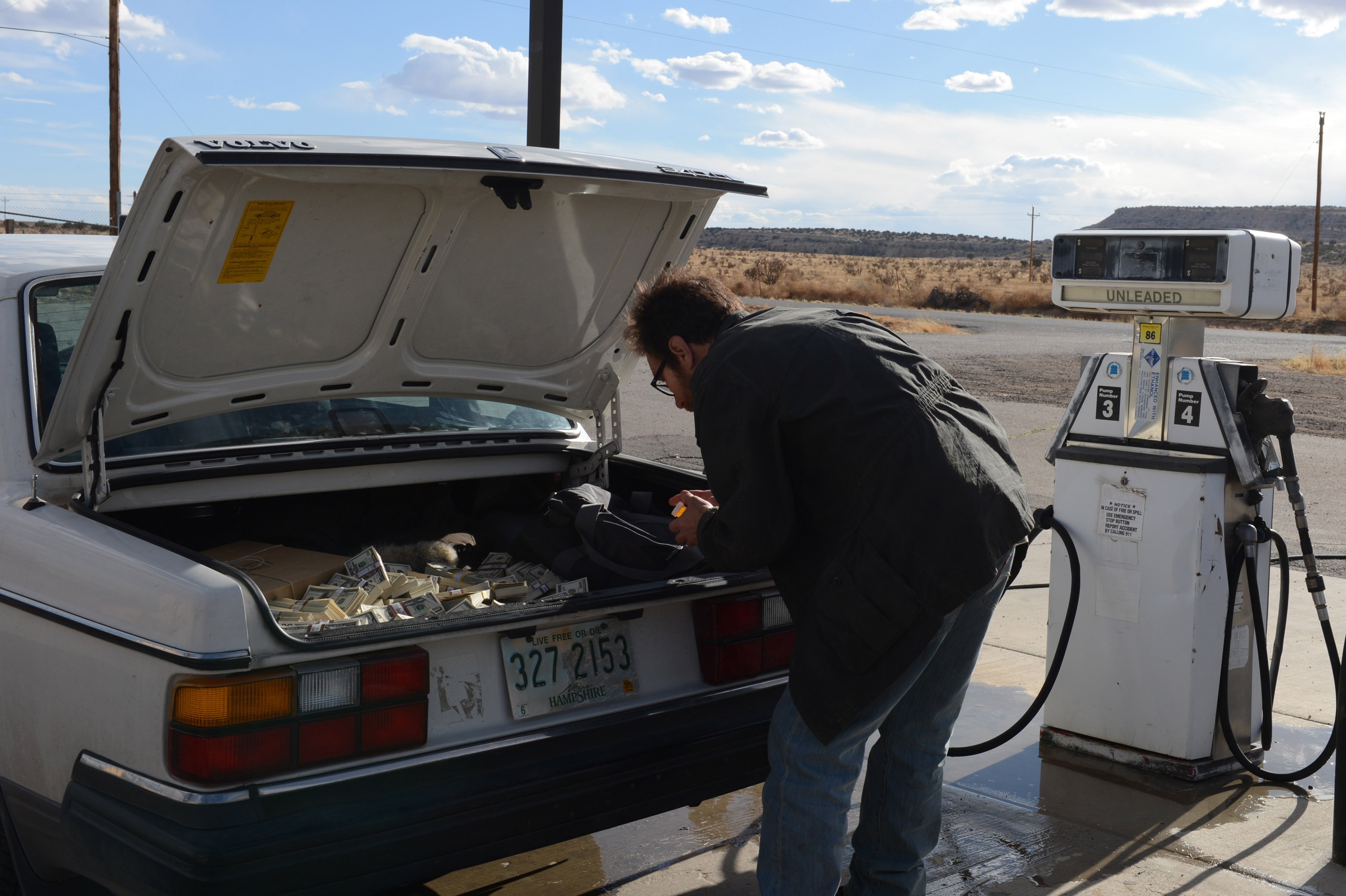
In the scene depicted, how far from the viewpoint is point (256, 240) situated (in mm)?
3027

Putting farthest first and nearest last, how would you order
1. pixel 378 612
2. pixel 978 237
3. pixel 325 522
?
pixel 978 237 → pixel 325 522 → pixel 378 612

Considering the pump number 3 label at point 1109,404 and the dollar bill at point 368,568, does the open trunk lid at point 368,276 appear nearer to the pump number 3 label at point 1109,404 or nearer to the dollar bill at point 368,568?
the dollar bill at point 368,568

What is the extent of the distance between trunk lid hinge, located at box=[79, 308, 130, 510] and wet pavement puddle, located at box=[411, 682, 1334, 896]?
4.47ft

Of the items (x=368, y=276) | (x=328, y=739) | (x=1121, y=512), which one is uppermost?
(x=368, y=276)

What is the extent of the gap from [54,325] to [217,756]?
1642 mm

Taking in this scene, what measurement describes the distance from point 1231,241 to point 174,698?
3.30 m

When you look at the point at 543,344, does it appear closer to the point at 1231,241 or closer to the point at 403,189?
the point at 403,189

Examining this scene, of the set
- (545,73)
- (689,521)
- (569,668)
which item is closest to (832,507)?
(689,521)

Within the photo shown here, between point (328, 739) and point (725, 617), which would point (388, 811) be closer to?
point (328, 739)

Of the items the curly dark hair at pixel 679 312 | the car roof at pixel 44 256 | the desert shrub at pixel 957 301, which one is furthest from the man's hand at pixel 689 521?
the desert shrub at pixel 957 301

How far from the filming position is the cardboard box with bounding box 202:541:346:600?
10.8ft

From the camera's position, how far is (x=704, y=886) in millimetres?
3268

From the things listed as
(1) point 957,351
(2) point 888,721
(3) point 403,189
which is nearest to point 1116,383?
(2) point 888,721

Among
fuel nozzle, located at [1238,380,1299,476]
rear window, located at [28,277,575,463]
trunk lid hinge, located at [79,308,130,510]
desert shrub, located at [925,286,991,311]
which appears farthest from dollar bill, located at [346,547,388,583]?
desert shrub, located at [925,286,991,311]
